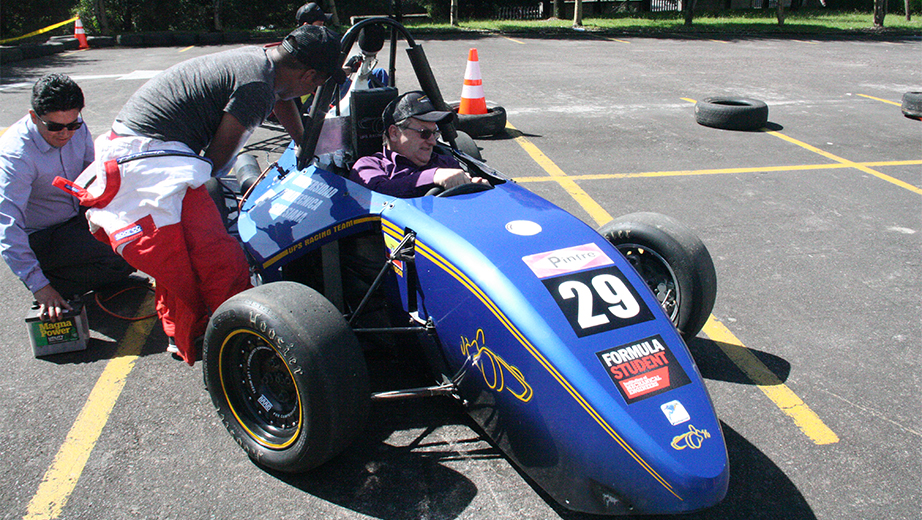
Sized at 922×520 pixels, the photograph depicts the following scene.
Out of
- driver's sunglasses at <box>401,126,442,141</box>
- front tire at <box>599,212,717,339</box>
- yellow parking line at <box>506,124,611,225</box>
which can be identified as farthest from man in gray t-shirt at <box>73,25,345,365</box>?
yellow parking line at <box>506,124,611,225</box>

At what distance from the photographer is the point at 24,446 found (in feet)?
9.30

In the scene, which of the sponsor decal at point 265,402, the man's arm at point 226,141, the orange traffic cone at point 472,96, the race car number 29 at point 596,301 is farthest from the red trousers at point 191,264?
the orange traffic cone at point 472,96

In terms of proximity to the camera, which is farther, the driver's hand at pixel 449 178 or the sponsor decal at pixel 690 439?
the driver's hand at pixel 449 178

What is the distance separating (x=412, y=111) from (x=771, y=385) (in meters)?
2.22

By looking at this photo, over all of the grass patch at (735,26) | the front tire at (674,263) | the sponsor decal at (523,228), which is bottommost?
the front tire at (674,263)

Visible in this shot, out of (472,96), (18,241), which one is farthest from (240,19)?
(18,241)

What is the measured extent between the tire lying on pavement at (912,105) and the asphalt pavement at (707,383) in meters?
1.61

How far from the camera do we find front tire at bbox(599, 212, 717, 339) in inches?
126

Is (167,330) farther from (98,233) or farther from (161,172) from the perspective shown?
(161,172)

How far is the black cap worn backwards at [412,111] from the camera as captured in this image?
3.20m

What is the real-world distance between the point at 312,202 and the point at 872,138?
776 cm

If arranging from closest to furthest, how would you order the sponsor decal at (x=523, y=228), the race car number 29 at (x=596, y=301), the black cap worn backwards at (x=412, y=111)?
the race car number 29 at (x=596, y=301) < the sponsor decal at (x=523, y=228) < the black cap worn backwards at (x=412, y=111)

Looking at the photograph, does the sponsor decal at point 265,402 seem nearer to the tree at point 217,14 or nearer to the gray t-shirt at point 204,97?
the gray t-shirt at point 204,97

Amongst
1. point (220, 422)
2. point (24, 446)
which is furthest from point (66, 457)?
point (220, 422)
